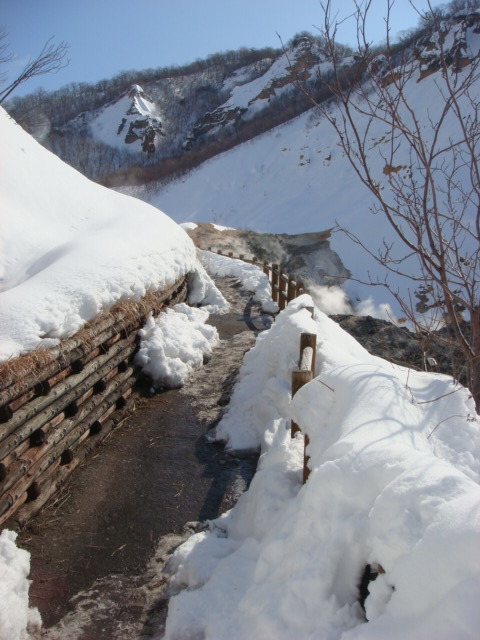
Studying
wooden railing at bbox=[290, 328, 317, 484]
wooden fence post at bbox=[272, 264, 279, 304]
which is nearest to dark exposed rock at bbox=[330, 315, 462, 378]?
wooden fence post at bbox=[272, 264, 279, 304]

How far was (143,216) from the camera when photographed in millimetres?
9289

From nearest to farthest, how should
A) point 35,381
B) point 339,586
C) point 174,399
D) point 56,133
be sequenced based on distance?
point 339,586 → point 35,381 → point 174,399 → point 56,133

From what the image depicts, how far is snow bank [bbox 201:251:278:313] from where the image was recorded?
11.8m

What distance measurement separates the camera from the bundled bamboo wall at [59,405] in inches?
148

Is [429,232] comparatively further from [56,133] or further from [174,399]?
[56,133]

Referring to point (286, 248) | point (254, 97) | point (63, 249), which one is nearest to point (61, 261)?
point (63, 249)

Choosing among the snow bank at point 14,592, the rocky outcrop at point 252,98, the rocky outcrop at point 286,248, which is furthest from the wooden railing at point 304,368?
the rocky outcrop at point 252,98

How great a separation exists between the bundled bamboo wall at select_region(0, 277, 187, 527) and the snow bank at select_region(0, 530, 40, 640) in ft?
1.19

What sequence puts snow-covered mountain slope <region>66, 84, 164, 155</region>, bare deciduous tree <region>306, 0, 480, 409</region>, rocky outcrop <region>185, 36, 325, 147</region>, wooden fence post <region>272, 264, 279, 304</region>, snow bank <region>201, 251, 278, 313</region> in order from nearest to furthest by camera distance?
bare deciduous tree <region>306, 0, 480, 409</region> → wooden fence post <region>272, 264, 279, 304</region> → snow bank <region>201, 251, 278, 313</region> → rocky outcrop <region>185, 36, 325, 147</region> → snow-covered mountain slope <region>66, 84, 164, 155</region>

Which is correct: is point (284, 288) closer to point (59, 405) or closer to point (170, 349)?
point (170, 349)

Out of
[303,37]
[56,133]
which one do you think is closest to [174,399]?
[303,37]

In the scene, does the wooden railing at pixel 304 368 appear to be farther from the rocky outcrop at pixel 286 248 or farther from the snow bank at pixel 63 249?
the rocky outcrop at pixel 286 248

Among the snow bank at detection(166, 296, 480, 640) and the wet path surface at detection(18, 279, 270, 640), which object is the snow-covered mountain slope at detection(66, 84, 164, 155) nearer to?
the wet path surface at detection(18, 279, 270, 640)

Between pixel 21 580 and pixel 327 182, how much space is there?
30.8 m
